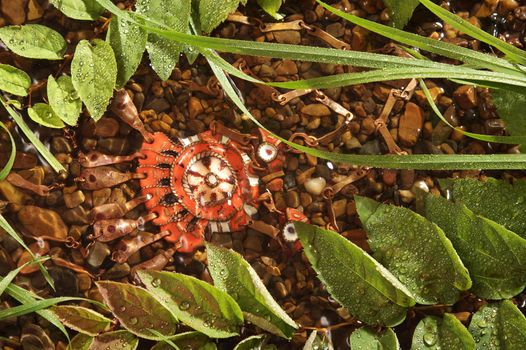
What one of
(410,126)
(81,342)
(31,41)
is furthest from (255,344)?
(31,41)

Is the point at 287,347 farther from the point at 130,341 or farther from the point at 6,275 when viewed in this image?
the point at 6,275

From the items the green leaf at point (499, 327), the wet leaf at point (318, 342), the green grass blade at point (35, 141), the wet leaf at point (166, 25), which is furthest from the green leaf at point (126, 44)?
the green leaf at point (499, 327)

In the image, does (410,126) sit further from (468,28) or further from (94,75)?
(94,75)

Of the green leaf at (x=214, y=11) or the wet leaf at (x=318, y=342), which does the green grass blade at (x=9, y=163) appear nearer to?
the green leaf at (x=214, y=11)

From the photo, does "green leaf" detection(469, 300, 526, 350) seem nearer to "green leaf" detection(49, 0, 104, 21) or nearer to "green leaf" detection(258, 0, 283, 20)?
"green leaf" detection(258, 0, 283, 20)

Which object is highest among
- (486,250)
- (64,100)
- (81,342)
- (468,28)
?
(468,28)

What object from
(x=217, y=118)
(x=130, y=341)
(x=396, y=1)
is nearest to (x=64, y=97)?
(x=217, y=118)
